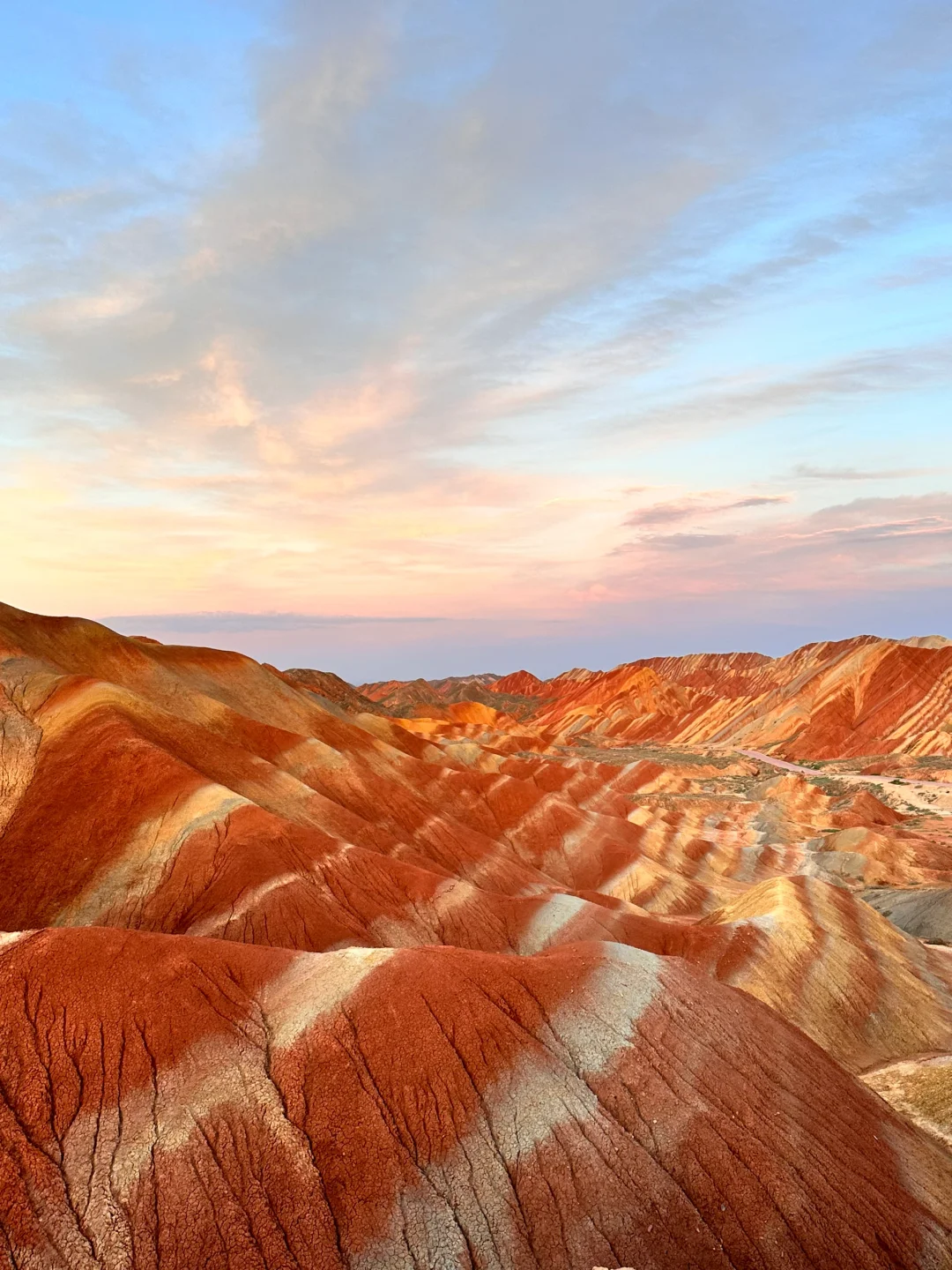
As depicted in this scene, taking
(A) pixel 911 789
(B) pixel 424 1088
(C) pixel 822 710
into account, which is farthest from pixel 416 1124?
(C) pixel 822 710

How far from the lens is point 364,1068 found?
54.5ft

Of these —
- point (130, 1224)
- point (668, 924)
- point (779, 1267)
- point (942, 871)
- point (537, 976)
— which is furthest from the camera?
point (942, 871)

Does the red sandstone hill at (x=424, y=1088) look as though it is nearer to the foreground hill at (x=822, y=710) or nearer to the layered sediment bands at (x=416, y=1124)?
the layered sediment bands at (x=416, y=1124)

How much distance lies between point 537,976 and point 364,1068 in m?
5.07

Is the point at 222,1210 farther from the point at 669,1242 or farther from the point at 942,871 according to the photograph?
the point at 942,871

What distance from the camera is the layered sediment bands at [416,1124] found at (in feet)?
46.2

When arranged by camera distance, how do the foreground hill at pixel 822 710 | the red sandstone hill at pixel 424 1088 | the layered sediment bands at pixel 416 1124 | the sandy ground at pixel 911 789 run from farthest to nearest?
the foreground hill at pixel 822 710 → the sandy ground at pixel 911 789 → the red sandstone hill at pixel 424 1088 → the layered sediment bands at pixel 416 1124

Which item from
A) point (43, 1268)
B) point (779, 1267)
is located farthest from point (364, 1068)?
point (779, 1267)

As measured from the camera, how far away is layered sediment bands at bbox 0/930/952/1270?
14.1 m

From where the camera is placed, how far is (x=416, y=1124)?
51.9 feet

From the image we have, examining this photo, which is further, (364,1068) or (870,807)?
(870,807)

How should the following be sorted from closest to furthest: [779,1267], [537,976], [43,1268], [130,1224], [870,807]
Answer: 1. [43,1268]
2. [130,1224]
3. [779,1267]
4. [537,976]
5. [870,807]

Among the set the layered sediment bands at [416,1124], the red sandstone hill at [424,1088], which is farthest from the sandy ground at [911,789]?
the layered sediment bands at [416,1124]

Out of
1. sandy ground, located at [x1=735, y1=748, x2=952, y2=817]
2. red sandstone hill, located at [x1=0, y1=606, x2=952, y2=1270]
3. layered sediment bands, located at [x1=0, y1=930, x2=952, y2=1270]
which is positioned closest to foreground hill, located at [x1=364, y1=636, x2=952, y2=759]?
sandy ground, located at [x1=735, y1=748, x2=952, y2=817]
